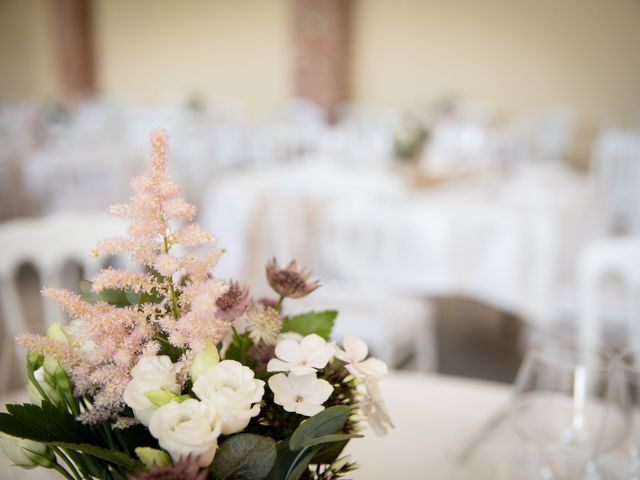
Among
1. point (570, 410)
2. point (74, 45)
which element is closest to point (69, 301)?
point (570, 410)

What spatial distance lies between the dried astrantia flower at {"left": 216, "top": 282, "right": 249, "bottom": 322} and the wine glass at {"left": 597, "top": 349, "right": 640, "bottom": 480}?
1.62ft

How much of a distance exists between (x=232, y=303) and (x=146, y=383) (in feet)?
0.34

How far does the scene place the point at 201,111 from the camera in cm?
715

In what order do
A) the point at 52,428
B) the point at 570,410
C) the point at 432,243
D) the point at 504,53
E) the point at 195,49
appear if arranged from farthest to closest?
1. the point at 195,49
2. the point at 504,53
3. the point at 432,243
4. the point at 570,410
5. the point at 52,428

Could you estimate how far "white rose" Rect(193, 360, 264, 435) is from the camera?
0.53 metres

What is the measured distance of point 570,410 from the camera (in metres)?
0.86

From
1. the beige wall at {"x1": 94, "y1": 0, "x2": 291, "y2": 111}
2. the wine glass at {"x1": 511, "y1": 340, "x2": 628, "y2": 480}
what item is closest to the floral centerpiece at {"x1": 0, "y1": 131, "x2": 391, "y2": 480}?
the wine glass at {"x1": 511, "y1": 340, "x2": 628, "y2": 480}

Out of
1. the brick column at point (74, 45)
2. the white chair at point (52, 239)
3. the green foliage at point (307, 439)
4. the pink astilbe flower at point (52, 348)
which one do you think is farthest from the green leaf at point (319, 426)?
the brick column at point (74, 45)

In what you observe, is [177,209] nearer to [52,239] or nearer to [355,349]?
[355,349]

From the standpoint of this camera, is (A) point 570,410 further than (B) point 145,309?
Yes

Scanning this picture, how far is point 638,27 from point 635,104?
784 mm

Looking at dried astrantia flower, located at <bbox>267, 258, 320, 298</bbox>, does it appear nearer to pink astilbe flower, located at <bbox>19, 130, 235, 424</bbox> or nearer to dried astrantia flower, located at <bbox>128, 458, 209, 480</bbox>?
pink astilbe flower, located at <bbox>19, 130, 235, 424</bbox>

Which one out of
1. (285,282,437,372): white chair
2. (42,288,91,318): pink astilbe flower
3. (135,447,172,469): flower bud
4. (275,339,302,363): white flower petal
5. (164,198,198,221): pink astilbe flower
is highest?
(164,198,198,221): pink astilbe flower

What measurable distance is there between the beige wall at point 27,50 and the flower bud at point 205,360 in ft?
34.1
